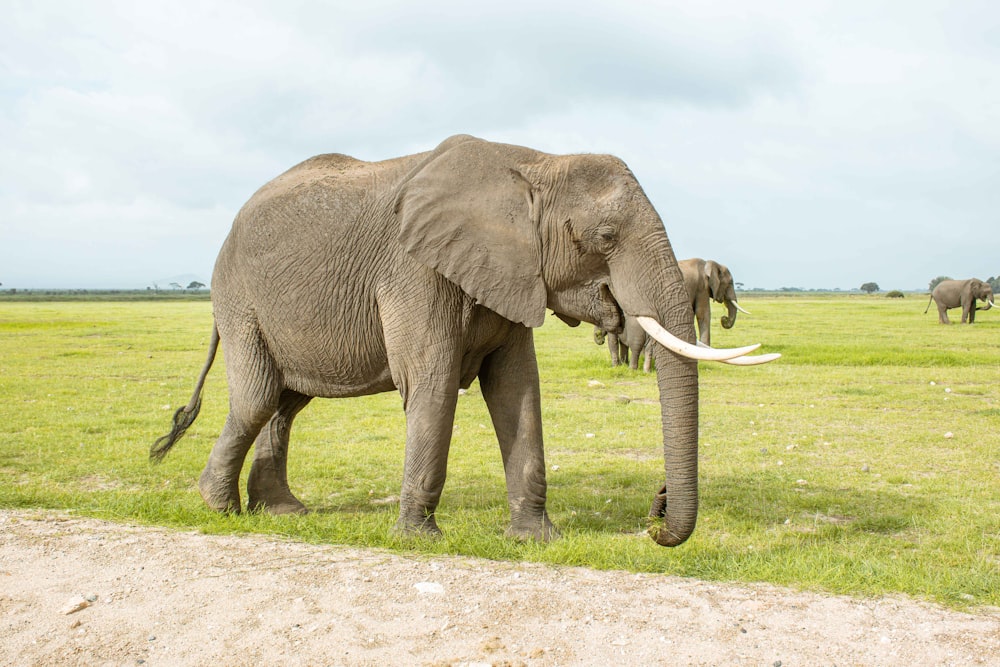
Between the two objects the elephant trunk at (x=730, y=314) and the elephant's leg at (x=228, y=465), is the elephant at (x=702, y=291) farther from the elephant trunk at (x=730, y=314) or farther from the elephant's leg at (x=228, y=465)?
the elephant's leg at (x=228, y=465)

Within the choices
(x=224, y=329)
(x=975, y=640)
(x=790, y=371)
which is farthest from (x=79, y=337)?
(x=975, y=640)

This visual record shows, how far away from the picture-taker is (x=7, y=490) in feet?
26.3

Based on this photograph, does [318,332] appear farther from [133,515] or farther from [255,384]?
[133,515]

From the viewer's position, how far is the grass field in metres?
6.21

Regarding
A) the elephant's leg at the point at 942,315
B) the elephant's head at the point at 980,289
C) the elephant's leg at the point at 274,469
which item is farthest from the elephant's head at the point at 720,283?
the elephant's head at the point at 980,289

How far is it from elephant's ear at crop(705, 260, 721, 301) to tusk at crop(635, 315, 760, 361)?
17.0m

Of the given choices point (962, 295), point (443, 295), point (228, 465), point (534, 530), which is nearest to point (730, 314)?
point (534, 530)

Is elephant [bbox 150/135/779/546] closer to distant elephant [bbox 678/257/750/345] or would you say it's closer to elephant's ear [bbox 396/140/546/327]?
elephant's ear [bbox 396/140/546/327]

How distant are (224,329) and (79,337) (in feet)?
85.9

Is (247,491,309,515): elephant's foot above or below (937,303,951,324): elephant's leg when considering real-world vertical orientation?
below

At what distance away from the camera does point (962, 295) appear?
3847 centimetres

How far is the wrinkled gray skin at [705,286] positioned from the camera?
21188 mm

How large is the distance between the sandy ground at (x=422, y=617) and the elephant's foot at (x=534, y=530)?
876 millimetres

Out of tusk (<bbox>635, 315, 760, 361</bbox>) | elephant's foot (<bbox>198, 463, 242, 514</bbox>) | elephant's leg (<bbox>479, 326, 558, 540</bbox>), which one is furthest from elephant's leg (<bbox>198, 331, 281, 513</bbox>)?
tusk (<bbox>635, 315, 760, 361</bbox>)
